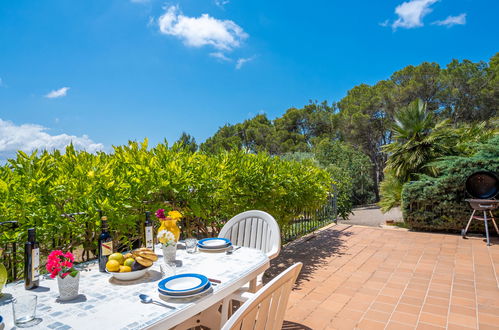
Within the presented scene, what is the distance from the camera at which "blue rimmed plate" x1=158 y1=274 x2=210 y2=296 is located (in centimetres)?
116

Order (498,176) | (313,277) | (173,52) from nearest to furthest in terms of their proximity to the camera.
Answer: (313,277), (498,176), (173,52)

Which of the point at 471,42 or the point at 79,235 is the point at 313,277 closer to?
the point at 79,235

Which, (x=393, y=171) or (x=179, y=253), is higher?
(x=393, y=171)

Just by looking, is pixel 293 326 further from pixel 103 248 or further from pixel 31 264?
pixel 31 264

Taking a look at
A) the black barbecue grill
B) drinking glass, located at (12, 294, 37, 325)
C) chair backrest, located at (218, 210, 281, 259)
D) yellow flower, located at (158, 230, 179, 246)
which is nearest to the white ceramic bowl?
yellow flower, located at (158, 230, 179, 246)

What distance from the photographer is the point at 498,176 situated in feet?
17.2

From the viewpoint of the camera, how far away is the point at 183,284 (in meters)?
1.28

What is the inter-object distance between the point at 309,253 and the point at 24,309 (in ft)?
12.8

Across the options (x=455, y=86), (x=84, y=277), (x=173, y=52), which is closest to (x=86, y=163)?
(x=84, y=277)

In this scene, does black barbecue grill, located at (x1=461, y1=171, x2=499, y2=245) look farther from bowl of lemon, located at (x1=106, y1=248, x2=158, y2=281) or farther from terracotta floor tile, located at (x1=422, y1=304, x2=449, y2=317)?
bowl of lemon, located at (x1=106, y1=248, x2=158, y2=281)

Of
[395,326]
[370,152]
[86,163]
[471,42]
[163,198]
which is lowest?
[395,326]

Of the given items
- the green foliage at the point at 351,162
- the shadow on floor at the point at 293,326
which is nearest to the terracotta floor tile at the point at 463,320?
the shadow on floor at the point at 293,326

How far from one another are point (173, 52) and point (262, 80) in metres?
11.6

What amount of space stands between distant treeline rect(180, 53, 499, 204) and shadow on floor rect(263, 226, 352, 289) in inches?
283
